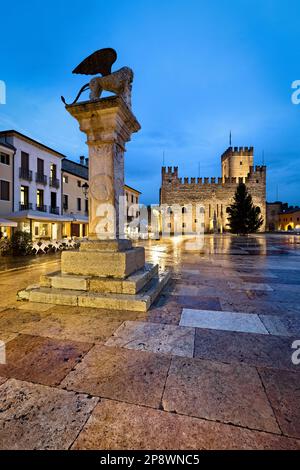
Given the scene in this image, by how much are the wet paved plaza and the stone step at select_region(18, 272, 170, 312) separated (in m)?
0.15

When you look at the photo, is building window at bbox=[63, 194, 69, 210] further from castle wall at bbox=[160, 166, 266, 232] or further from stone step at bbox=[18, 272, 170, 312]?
castle wall at bbox=[160, 166, 266, 232]

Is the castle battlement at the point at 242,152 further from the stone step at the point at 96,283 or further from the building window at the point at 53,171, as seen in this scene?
the stone step at the point at 96,283

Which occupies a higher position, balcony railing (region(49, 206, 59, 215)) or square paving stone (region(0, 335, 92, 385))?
balcony railing (region(49, 206, 59, 215))

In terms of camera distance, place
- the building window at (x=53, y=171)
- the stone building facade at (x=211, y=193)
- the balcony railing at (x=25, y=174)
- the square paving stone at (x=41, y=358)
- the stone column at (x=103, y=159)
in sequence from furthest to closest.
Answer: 1. the stone building facade at (x=211, y=193)
2. the building window at (x=53, y=171)
3. the balcony railing at (x=25, y=174)
4. the stone column at (x=103, y=159)
5. the square paving stone at (x=41, y=358)

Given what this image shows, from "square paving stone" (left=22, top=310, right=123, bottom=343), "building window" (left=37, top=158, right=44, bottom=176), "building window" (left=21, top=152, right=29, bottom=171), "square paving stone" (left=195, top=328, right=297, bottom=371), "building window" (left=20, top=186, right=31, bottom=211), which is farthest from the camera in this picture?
"building window" (left=37, top=158, right=44, bottom=176)

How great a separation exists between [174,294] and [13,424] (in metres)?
2.87

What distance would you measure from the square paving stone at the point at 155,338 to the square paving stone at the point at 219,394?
22 centimetres

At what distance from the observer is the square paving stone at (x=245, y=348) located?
1.89 metres

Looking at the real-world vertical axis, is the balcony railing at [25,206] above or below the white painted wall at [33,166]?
below

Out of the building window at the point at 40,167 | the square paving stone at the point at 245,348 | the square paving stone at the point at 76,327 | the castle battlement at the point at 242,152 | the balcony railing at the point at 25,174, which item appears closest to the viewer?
the square paving stone at the point at 245,348

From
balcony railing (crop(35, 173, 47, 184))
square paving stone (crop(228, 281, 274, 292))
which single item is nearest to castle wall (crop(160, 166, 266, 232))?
balcony railing (crop(35, 173, 47, 184))

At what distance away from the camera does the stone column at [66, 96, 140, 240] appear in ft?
12.6

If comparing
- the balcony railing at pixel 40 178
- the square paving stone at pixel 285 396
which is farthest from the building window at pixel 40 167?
the square paving stone at pixel 285 396
